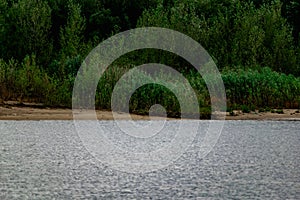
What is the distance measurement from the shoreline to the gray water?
5837 millimetres

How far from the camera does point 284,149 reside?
1070 centimetres

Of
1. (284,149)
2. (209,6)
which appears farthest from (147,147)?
(209,6)

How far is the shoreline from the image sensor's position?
1841cm

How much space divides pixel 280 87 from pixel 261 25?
17.9 ft

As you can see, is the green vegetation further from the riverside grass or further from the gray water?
the gray water

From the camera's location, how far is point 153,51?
2545cm

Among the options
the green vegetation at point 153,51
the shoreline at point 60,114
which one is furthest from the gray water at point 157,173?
the green vegetation at point 153,51

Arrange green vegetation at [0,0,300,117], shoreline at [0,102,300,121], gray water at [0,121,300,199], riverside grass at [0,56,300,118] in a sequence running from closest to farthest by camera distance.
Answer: gray water at [0,121,300,199]
shoreline at [0,102,300,121]
riverside grass at [0,56,300,118]
green vegetation at [0,0,300,117]

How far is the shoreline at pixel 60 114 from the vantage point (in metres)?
18.4

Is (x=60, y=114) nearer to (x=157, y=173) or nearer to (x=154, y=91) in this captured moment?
(x=154, y=91)

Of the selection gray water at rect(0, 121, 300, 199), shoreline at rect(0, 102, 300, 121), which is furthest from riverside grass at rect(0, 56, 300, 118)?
gray water at rect(0, 121, 300, 199)

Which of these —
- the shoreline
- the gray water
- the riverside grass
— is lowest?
the gray water

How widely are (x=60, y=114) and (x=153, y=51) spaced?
730 centimetres

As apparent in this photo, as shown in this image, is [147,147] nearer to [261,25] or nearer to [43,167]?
[43,167]
